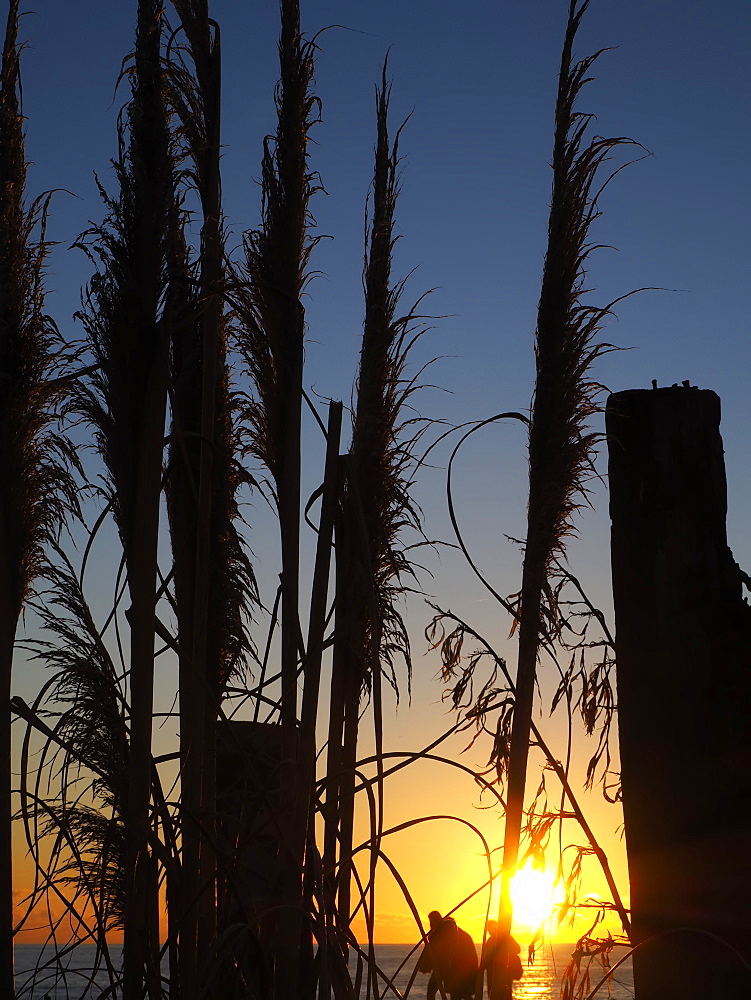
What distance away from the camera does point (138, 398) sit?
2342 mm

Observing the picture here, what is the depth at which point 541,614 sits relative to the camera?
331cm

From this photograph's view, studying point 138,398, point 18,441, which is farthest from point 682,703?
point 18,441

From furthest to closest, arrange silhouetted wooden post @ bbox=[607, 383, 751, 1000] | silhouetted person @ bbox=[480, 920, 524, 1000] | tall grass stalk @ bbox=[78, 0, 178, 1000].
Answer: silhouetted person @ bbox=[480, 920, 524, 1000] < tall grass stalk @ bbox=[78, 0, 178, 1000] < silhouetted wooden post @ bbox=[607, 383, 751, 1000]

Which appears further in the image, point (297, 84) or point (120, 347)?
point (297, 84)

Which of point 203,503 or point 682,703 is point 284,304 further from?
point 682,703

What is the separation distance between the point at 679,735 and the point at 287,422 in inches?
65.1

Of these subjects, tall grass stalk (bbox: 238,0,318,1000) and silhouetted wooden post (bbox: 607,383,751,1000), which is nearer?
silhouetted wooden post (bbox: 607,383,751,1000)

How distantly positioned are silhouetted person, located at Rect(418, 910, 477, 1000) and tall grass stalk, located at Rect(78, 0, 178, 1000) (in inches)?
26.1

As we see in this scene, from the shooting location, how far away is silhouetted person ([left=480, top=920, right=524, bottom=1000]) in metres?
2.79

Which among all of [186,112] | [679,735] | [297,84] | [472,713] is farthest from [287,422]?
[679,735]

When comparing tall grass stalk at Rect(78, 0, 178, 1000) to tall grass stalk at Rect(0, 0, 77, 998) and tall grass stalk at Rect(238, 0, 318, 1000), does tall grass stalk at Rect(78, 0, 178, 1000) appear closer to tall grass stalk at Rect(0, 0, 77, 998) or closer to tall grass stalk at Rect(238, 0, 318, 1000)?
tall grass stalk at Rect(238, 0, 318, 1000)

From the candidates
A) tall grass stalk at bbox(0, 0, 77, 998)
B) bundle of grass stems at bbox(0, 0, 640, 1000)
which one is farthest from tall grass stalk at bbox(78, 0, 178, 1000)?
tall grass stalk at bbox(0, 0, 77, 998)

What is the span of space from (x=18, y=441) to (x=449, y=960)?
7.80 ft

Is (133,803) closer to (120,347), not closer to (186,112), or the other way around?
(120,347)
